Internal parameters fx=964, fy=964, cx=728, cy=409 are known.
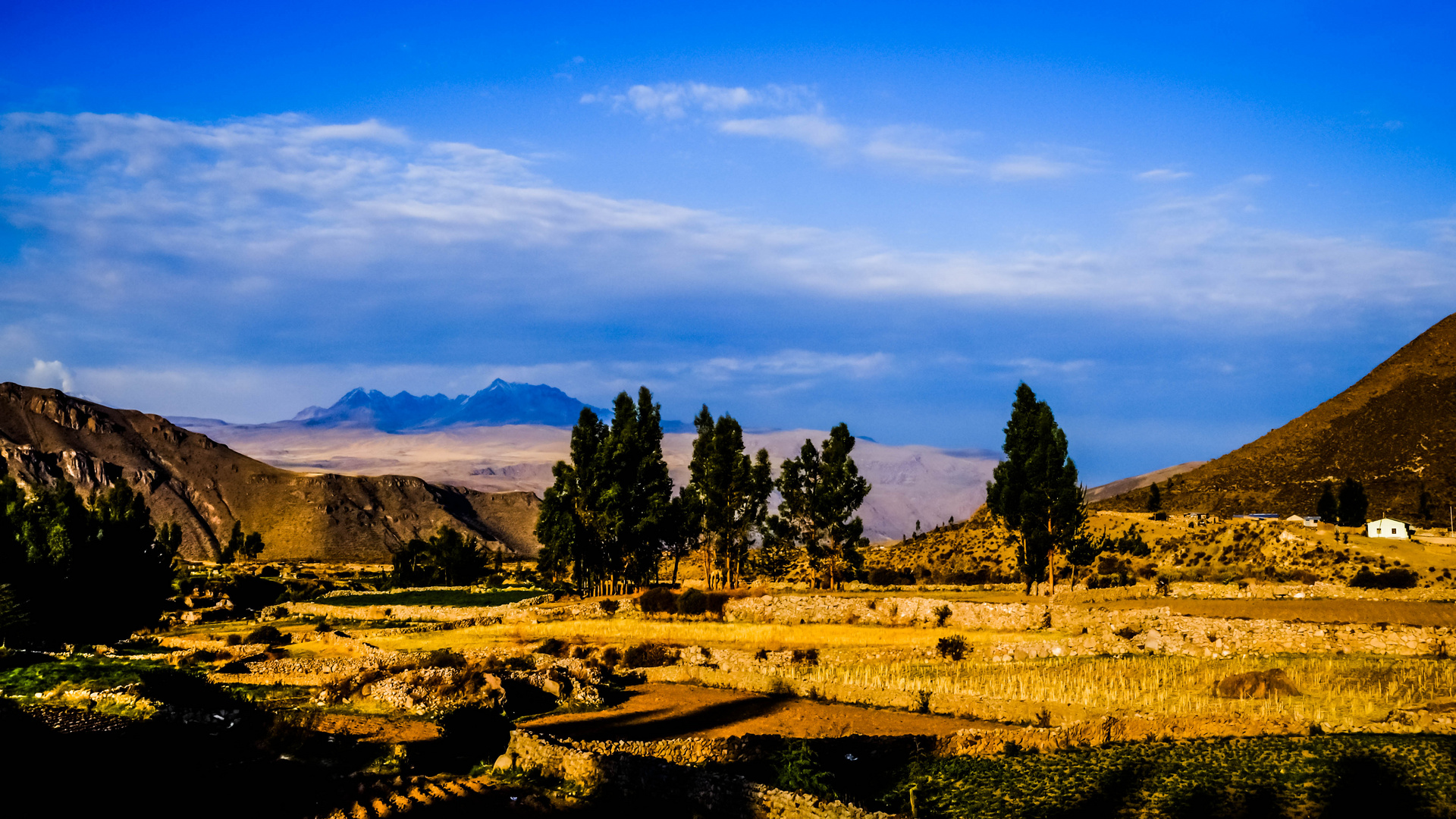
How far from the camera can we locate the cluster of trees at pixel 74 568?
3253 cm

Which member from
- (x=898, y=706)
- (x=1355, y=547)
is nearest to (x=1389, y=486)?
(x=1355, y=547)

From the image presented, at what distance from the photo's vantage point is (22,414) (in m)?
186

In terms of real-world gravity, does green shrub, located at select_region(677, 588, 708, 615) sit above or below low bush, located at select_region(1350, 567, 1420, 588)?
below

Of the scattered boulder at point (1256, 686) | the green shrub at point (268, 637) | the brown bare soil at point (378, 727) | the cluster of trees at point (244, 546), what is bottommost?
the cluster of trees at point (244, 546)

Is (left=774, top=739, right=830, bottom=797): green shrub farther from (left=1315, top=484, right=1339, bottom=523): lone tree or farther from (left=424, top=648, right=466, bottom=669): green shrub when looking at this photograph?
(left=1315, top=484, right=1339, bottom=523): lone tree

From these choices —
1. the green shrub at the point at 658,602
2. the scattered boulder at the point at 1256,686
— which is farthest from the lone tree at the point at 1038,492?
the scattered boulder at the point at 1256,686

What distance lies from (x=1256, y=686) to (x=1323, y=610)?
57.2 feet

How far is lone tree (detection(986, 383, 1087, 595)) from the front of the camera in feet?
165

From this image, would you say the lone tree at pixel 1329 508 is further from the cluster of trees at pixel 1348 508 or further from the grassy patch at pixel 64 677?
the grassy patch at pixel 64 677

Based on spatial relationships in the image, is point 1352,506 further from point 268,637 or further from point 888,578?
point 268,637

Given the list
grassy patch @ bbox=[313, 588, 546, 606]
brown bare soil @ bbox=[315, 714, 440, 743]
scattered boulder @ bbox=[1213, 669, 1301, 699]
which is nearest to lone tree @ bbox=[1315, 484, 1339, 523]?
grassy patch @ bbox=[313, 588, 546, 606]

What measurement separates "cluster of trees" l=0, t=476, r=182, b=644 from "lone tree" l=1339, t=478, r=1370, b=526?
3161 inches

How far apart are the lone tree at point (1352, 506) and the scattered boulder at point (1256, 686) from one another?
210 feet

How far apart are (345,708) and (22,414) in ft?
678
